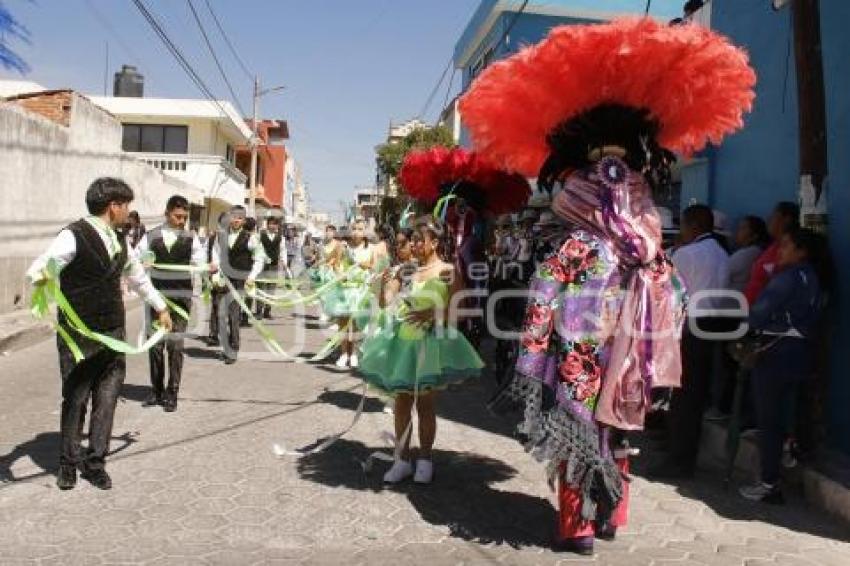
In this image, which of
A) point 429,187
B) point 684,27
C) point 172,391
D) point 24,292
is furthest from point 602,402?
point 24,292

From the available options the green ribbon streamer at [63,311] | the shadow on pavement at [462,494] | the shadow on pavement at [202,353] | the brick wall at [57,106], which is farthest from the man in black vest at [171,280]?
the brick wall at [57,106]

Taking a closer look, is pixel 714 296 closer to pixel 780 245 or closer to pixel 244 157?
pixel 780 245

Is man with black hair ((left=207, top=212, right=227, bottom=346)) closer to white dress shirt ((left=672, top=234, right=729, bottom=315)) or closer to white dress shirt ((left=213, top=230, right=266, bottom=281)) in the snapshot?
white dress shirt ((left=213, top=230, right=266, bottom=281))

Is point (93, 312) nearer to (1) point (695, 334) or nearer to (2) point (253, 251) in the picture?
(1) point (695, 334)

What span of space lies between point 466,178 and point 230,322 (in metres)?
4.34

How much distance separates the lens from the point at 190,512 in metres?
4.56

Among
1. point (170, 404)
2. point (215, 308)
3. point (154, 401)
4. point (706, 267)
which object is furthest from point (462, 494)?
point (215, 308)

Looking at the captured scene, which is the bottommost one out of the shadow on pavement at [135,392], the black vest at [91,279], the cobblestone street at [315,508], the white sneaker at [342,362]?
the cobblestone street at [315,508]

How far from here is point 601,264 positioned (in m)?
4.15

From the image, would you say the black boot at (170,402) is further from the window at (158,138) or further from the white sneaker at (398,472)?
the window at (158,138)

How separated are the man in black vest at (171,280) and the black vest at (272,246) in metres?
5.88

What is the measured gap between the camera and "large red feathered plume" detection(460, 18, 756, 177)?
4.00 metres

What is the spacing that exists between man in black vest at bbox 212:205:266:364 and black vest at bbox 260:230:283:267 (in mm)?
3103

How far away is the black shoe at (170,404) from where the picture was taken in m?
7.14
